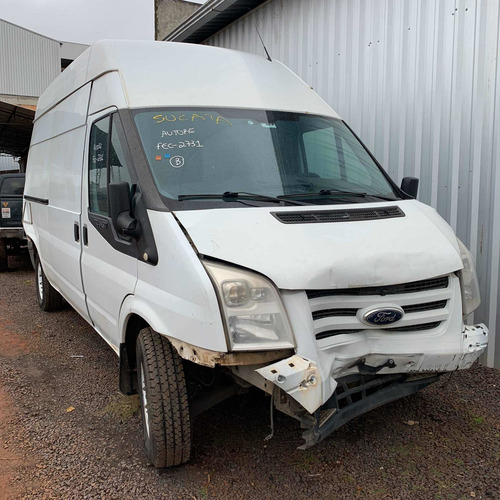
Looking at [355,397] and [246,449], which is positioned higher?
[355,397]

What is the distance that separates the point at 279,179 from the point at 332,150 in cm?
77

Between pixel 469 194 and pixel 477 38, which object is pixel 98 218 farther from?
pixel 477 38

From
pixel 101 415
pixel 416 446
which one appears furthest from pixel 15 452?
pixel 416 446

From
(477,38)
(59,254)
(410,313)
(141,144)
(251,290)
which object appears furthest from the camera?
(59,254)

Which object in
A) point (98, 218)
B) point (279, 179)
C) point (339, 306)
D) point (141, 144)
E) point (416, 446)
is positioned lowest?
point (416, 446)

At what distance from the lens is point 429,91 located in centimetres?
541

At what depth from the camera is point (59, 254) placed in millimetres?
5281

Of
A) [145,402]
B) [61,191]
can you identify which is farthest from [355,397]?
[61,191]

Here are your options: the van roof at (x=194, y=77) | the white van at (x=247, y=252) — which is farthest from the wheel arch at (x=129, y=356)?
the van roof at (x=194, y=77)

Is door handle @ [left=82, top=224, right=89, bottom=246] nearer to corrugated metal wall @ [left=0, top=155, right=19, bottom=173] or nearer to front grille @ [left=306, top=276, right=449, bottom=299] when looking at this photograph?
front grille @ [left=306, top=276, right=449, bottom=299]

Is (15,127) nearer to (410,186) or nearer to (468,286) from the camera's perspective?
(410,186)

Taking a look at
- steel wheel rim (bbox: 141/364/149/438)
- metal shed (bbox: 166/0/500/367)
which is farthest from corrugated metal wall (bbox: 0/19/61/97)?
steel wheel rim (bbox: 141/364/149/438)

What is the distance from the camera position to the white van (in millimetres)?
2676

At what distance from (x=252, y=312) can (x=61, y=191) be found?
10.5 ft
